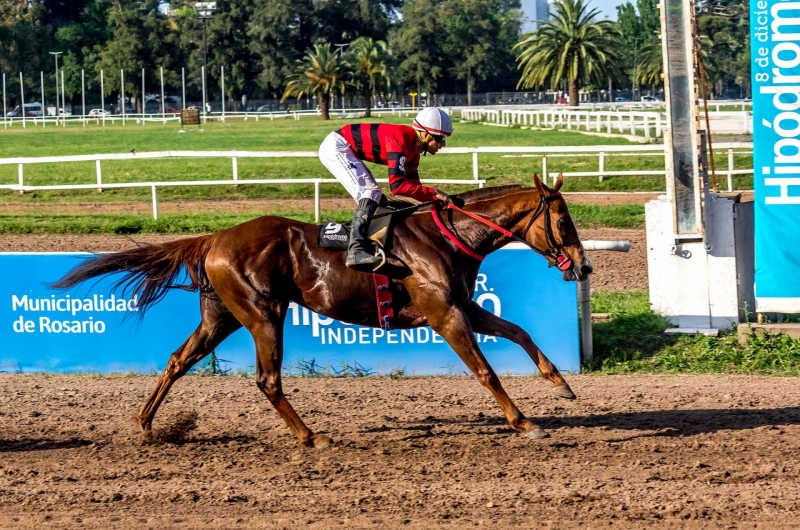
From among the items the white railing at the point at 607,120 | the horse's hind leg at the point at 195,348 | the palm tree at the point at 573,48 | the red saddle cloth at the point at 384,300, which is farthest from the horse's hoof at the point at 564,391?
the palm tree at the point at 573,48

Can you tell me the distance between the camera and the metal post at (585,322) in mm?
8609

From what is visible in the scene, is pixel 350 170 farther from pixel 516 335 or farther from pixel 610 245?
pixel 610 245

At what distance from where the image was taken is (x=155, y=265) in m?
7.00

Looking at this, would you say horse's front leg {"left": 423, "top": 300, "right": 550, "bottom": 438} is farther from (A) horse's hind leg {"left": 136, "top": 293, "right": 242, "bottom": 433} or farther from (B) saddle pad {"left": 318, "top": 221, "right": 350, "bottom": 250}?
(A) horse's hind leg {"left": 136, "top": 293, "right": 242, "bottom": 433}

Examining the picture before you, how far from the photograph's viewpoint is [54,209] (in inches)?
780

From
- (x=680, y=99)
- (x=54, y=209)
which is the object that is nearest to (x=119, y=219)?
(x=54, y=209)

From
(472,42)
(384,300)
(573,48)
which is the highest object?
(472,42)

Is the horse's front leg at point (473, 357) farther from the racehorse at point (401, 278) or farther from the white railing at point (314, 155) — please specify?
the white railing at point (314, 155)

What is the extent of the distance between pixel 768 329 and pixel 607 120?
2708 cm

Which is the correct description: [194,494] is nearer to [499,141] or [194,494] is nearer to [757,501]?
[757,501]

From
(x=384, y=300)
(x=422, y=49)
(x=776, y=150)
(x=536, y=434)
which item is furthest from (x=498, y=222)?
(x=422, y=49)

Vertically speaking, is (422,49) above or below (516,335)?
above

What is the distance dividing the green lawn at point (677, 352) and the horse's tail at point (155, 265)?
3.42 meters

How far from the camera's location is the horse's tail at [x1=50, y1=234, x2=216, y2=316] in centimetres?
683
